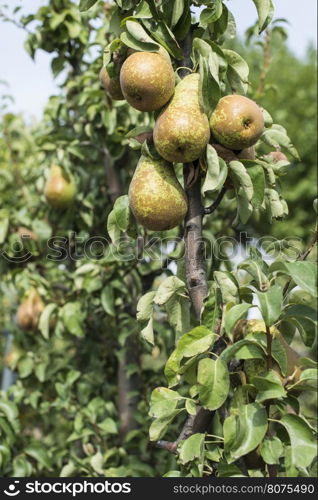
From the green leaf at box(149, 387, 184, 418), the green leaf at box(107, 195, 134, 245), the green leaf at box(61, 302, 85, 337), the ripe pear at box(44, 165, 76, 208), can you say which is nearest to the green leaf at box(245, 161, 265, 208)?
the green leaf at box(107, 195, 134, 245)

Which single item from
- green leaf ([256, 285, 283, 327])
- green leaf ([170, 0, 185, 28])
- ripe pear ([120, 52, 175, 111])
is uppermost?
green leaf ([170, 0, 185, 28])

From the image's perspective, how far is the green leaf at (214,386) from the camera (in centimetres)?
81

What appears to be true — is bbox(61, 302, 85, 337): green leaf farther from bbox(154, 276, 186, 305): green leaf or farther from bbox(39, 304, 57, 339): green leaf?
bbox(154, 276, 186, 305): green leaf

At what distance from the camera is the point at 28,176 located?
2.51 m

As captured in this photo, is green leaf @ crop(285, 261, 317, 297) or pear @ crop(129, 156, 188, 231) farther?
pear @ crop(129, 156, 188, 231)

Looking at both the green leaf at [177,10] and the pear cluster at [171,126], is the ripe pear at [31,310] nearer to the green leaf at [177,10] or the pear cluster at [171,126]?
the pear cluster at [171,126]

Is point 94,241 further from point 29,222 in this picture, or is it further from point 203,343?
point 203,343

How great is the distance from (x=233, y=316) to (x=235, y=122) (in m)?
0.32

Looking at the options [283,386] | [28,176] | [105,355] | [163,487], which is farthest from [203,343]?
[28,176]

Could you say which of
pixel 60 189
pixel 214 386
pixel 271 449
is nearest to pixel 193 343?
pixel 214 386

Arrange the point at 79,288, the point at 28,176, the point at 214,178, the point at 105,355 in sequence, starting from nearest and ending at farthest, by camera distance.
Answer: the point at 214,178
the point at 79,288
the point at 105,355
the point at 28,176

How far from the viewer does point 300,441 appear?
0.77m

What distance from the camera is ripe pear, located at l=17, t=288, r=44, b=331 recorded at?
6.55 ft

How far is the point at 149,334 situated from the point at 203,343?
0.15 metres
